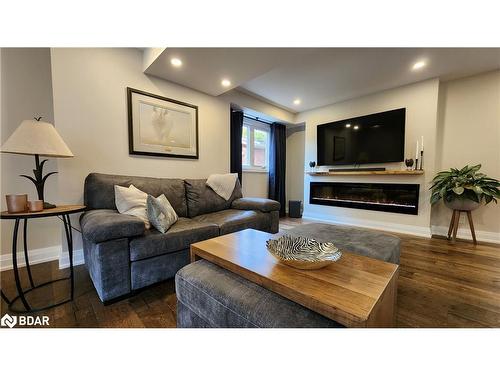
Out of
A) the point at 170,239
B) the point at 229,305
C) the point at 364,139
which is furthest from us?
the point at 364,139

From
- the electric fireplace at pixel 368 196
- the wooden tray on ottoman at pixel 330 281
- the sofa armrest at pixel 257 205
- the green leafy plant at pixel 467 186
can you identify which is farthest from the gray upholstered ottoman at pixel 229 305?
the electric fireplace at pixel 368 196

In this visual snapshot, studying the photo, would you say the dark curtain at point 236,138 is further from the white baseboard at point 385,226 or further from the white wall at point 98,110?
the white baseboard at point 385,226

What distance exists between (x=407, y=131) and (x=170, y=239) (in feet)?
11.4

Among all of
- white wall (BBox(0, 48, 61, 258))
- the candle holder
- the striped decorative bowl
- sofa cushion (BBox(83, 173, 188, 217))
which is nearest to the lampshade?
sofa cushion (BBox(83, 173, 188, 217))

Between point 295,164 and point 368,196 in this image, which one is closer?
point 368,196

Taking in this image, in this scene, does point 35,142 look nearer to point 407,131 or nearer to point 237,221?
point 237,221

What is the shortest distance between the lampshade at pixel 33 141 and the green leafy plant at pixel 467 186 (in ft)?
12.7

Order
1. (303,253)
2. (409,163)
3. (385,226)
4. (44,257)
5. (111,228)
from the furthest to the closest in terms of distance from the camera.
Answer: (385,226), (409,163), (44,257), (111,228), (303,253)

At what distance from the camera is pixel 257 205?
2.30 m

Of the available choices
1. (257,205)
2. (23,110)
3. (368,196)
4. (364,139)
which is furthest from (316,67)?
(23,110)

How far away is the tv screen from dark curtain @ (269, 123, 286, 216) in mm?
822

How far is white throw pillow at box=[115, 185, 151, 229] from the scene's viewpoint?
1.55 metres

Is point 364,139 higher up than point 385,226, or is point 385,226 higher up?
point 364,139
